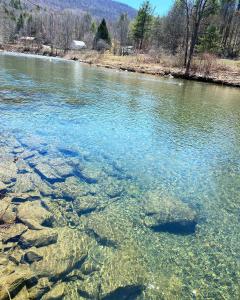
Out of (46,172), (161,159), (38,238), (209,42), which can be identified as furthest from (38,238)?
(209,42)

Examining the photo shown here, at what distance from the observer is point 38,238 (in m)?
4.42

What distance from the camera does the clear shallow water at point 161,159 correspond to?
13.8ft

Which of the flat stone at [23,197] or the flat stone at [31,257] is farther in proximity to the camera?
the flat stone at [23,197]

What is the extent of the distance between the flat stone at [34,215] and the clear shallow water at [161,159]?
100 centimetres

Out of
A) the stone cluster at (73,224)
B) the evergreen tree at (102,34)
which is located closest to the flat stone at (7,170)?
the stone cluster at (73,224)

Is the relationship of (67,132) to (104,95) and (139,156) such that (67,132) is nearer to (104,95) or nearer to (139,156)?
(139,156)

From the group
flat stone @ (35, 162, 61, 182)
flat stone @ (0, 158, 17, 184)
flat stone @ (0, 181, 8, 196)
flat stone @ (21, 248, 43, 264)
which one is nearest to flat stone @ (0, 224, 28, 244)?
flat stone @ (21, 248, 43, 264)

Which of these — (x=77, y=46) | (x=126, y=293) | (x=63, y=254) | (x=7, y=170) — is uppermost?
(x=77, y=46)

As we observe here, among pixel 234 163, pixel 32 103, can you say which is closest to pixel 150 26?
pixel 32 103

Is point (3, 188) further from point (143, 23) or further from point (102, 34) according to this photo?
point (102, 34)

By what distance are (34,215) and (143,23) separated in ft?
238

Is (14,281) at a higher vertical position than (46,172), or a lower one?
higher

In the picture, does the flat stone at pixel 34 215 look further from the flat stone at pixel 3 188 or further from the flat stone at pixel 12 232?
the flat stone at pixel 3 188

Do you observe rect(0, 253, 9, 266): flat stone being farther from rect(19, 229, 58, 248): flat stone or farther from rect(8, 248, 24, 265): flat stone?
rect(19, 229, 58, 248): flat stone
